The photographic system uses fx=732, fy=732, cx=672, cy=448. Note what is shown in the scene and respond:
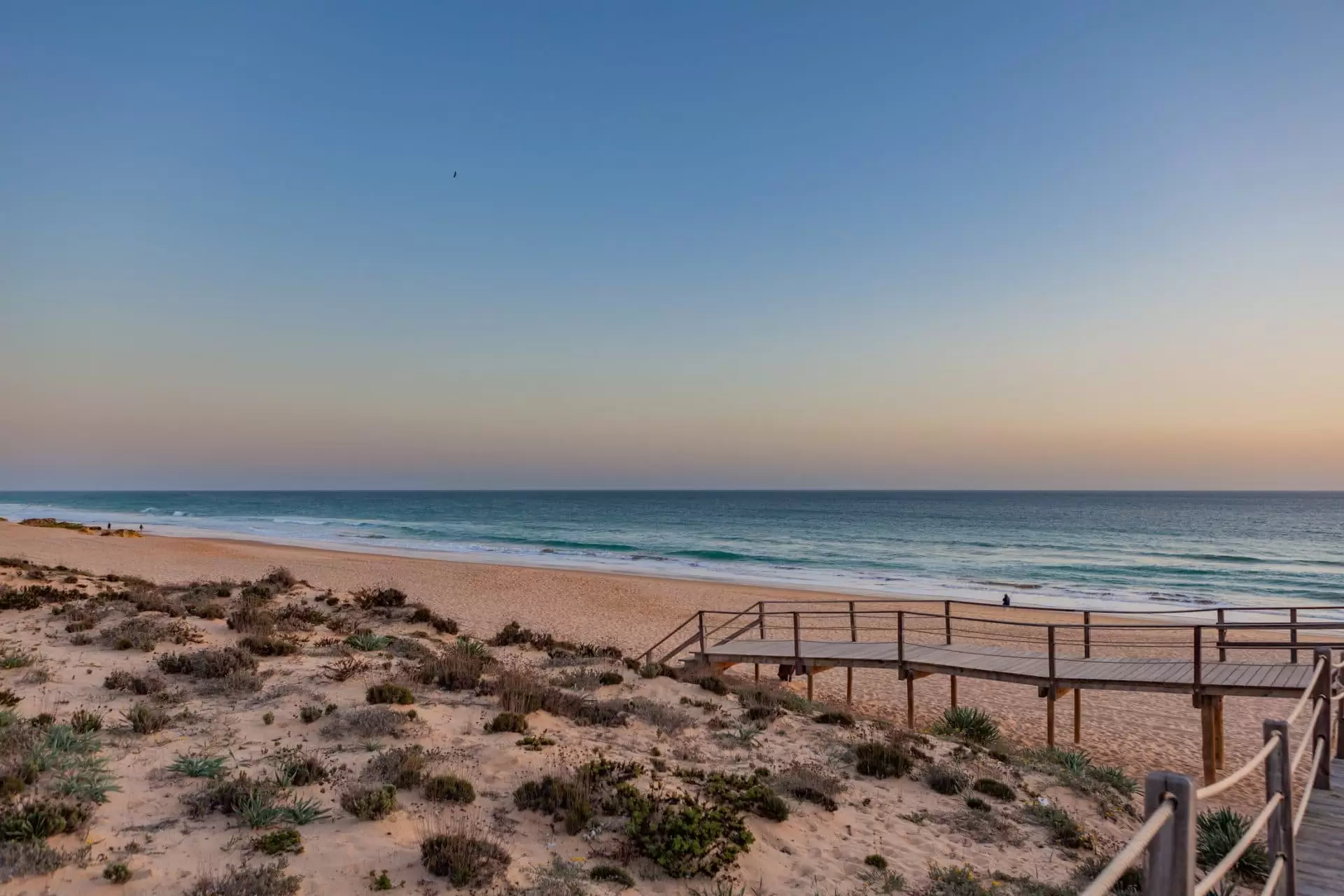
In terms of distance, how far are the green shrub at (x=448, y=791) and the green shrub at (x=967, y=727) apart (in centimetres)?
789

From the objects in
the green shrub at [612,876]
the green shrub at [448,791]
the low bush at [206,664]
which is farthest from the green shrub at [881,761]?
the low bush at [206,664]

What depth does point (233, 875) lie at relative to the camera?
191 inches

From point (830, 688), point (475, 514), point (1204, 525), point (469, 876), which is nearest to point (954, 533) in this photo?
point (1204, 525)

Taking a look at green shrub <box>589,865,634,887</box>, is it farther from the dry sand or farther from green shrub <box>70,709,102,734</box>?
green shrub <box>70,709,102,734</box>

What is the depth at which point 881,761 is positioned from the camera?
8.72 m

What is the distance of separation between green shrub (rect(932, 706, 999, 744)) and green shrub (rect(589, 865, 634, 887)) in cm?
749

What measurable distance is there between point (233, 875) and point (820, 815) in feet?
16.7

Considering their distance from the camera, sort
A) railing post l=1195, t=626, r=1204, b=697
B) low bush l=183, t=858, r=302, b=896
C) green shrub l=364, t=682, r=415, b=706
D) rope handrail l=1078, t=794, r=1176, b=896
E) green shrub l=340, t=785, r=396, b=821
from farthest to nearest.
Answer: railing post l=1195, t=626, r=1204, b=697 < green shrub l=364, t=682, r=415, b=706 < green shrub l=340, t=785, r=396, b=821 < low bush l=183, t=858, r=302, b=896 < rope handrail l=1078, t=794, r=1176, b=896

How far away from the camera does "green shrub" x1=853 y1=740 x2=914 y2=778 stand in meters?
8.60

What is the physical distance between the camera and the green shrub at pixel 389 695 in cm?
885

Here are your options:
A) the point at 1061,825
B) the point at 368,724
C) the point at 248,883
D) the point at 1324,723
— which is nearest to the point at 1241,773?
the point at 1324,723

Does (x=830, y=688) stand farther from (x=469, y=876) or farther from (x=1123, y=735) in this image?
(x=469, y=876)

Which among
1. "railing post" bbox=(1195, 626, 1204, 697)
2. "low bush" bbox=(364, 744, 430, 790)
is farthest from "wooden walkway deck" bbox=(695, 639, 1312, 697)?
"low bush" bbox=(364, 744, 430, 790)

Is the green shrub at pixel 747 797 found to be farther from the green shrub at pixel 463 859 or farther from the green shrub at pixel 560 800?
the green shrub at pixel 463 859
